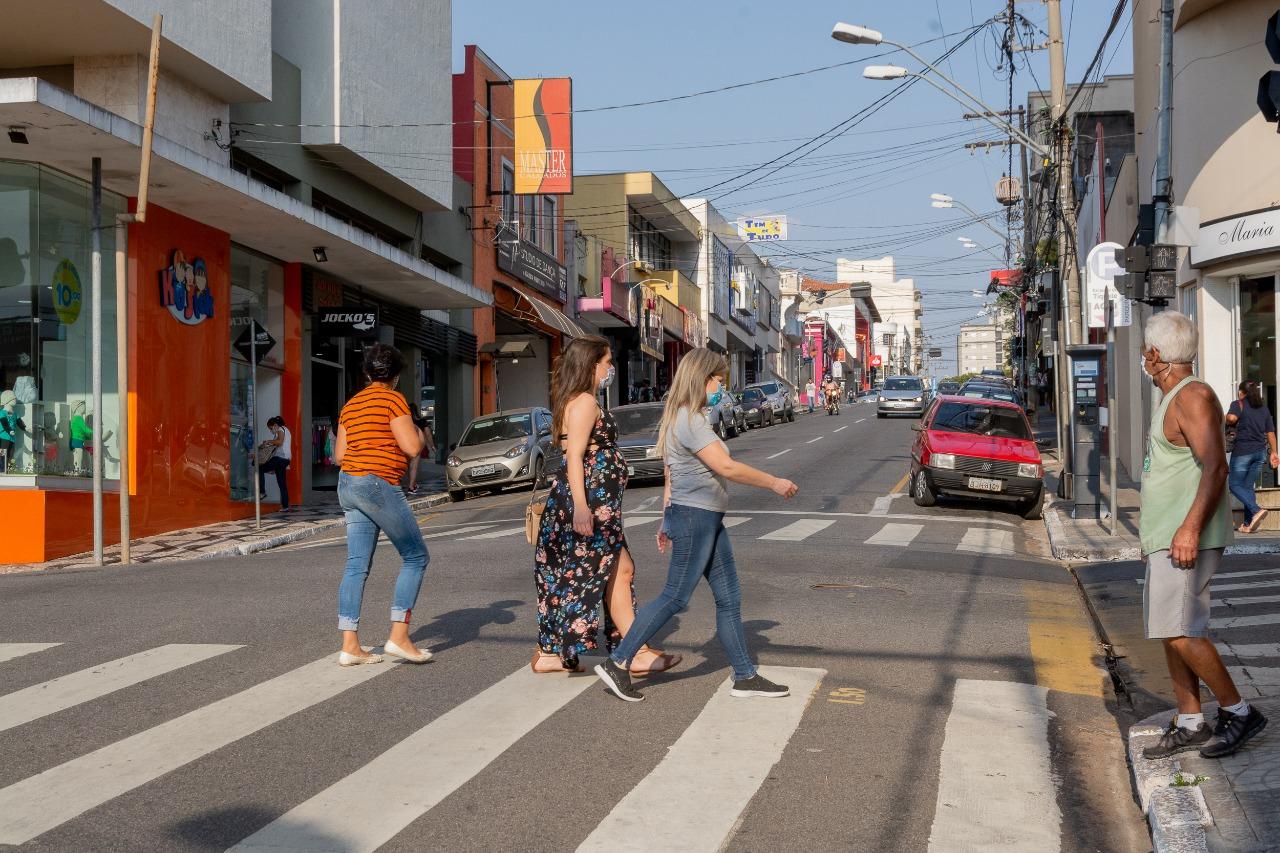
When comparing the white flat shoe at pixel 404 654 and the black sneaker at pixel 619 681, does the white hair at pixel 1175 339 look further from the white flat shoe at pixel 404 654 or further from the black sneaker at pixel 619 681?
the white flat shoe at pixel 404 654

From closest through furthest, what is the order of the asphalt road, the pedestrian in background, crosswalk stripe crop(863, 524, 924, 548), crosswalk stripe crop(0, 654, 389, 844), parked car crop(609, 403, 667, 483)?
the asphalt road, crosswalk stripe crop(0, 654, 389, 844), the pedestrian in background, crosswalk stripe crop(863, 524, 924, 548), parked car crop(609, 403, 667, 483)

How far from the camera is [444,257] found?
3222 cm

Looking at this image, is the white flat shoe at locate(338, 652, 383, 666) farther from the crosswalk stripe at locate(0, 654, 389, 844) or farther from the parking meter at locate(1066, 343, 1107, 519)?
the parking meter at locate(1066, 343, 1107, 519)

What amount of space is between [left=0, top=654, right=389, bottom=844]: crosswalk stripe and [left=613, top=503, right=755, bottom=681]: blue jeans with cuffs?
62.8 inches

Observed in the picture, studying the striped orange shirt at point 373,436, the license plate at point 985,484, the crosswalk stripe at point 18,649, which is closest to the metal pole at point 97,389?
the crosswalk stripe at point 18,649

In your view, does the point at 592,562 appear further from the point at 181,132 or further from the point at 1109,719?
the point at 181,132

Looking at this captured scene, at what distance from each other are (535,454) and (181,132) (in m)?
8.47

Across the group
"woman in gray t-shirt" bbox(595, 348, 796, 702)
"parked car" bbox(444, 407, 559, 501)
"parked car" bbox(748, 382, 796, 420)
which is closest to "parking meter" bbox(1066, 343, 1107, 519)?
"parked car" bbox(444, 407, 559, 501)

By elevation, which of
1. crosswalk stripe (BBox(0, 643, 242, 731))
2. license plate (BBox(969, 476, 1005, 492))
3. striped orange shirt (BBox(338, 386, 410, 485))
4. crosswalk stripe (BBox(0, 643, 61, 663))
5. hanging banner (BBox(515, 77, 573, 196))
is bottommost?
crosswalk stripe (BBox(0, 643, 61, 663))

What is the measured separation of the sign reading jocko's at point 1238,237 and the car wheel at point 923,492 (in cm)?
467

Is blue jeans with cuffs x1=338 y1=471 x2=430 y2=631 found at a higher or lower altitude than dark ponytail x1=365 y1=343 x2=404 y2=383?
lower

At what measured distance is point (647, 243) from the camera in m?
57.9

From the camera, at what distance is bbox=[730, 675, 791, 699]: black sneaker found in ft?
21.6

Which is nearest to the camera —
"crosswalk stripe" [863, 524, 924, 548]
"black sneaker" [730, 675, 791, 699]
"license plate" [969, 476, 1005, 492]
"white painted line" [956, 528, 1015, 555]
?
"black sneaker" [730, 675, 791, 699]
